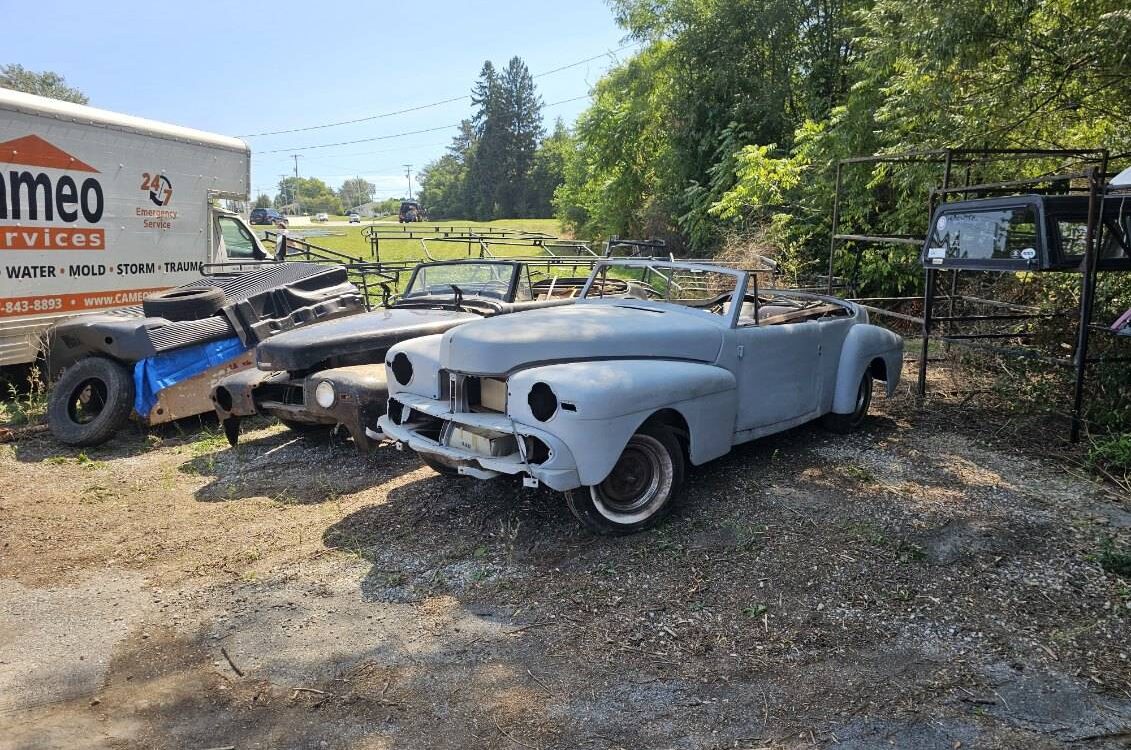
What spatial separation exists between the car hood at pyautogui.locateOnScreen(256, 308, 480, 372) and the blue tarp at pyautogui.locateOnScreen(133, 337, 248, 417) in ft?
4.12

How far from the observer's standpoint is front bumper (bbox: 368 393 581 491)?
14.1 feet

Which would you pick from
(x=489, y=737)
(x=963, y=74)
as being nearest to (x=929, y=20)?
(x=963, y=74)

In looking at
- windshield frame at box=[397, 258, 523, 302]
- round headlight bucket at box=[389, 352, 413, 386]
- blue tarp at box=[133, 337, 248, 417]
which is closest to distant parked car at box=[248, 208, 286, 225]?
blue tarp at box=[133, 337, 248, 417]

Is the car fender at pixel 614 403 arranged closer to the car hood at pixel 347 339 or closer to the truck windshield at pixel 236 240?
the car hood at pixel 347 339

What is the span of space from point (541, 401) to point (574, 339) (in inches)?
23.4

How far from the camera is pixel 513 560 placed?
4.57m

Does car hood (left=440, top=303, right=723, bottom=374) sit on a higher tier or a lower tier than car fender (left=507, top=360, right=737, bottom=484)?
Answer: higher

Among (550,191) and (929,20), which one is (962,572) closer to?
(929,20)

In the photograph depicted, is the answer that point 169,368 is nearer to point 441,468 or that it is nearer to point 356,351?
point 356,351

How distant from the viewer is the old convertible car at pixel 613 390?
441cm

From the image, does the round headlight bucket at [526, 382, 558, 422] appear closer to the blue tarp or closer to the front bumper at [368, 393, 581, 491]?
the front bumper at [368, 393, 581, 491]

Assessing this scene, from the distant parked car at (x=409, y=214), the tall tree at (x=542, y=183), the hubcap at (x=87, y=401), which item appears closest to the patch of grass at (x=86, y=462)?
the hubcap at (x=87, y=401)

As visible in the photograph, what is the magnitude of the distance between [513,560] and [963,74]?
754cm

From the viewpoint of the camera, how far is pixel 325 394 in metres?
6.22
